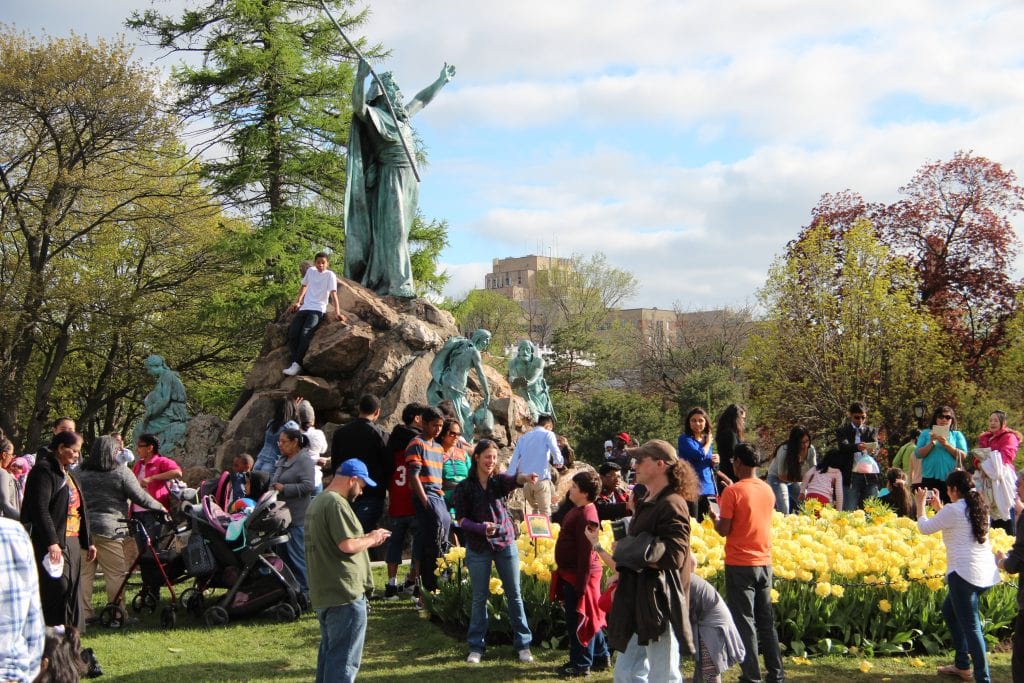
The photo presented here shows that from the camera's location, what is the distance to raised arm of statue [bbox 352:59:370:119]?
14.5 m

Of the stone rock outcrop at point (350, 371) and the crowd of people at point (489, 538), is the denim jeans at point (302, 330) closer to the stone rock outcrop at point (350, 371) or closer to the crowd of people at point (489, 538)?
the stone rock outcrop at point (350, 371)

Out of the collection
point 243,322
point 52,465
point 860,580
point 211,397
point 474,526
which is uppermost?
point 243,322

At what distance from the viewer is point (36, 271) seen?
2420 cm

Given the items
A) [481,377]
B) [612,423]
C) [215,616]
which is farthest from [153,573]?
[612,423]

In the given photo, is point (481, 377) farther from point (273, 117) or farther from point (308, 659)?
point (273, 117)

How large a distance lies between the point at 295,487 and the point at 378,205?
7.75 meters

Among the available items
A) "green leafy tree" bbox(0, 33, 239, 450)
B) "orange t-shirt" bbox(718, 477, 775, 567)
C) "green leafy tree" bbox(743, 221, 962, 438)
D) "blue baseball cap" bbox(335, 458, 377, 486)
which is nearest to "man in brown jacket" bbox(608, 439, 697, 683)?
"orange t-shirt" bbox(718, 477, 775, 567)

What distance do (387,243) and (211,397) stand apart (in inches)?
500

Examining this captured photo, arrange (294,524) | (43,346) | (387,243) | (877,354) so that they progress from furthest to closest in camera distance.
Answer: (43,346) < (877,354) < (387,243) < (294,524)

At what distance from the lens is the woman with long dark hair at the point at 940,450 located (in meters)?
10.6

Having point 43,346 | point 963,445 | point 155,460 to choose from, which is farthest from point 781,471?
point 43,346

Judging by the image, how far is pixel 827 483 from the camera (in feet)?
37.1

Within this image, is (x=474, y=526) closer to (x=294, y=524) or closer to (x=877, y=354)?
(x=294, y=524)

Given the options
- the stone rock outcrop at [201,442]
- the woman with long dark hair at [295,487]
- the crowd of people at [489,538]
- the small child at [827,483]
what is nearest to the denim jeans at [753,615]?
the crowd of people at [489,538]
